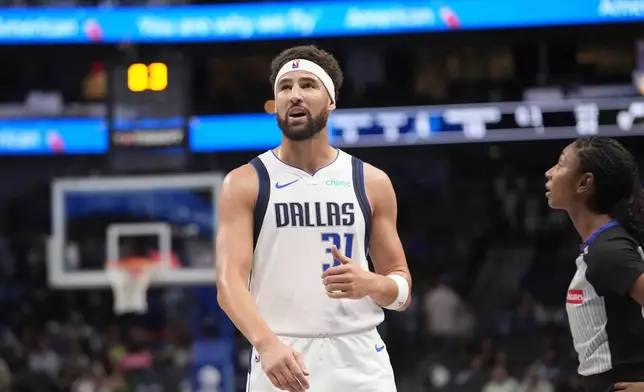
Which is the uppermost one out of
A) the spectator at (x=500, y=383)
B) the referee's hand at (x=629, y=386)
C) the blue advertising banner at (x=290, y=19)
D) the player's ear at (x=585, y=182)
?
the blue advertising banner at (x=290, y=19)

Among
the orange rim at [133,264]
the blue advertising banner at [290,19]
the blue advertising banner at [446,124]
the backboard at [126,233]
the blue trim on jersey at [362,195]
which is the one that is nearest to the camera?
the blue trim on jersey at [362,195]

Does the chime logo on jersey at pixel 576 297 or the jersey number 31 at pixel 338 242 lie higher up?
the jersey number 31 at pixel 338 242

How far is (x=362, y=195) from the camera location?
421cm

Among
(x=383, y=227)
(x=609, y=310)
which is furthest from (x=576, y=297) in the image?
(x=383, y=227)

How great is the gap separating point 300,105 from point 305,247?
51 centimetres

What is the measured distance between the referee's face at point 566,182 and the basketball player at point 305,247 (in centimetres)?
63

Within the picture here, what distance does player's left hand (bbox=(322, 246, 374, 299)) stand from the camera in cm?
375

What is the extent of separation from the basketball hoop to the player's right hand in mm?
7978

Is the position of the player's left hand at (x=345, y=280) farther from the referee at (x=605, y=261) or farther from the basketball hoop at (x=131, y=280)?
the basketball hoop at (x=131, y=280)

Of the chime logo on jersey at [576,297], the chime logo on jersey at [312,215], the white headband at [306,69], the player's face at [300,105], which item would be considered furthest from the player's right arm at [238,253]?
the chime logo on jersey at [576,297]

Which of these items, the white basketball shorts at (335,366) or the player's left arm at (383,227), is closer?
the white basketball shorts at (335,366)

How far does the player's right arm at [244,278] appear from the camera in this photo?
3709 millimetres

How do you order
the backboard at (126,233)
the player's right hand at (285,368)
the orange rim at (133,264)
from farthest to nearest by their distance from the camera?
the orange rim at (133,264) → the backboard at (126,233) → the player's right hand at (285,368)

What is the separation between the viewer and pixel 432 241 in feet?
52.1
